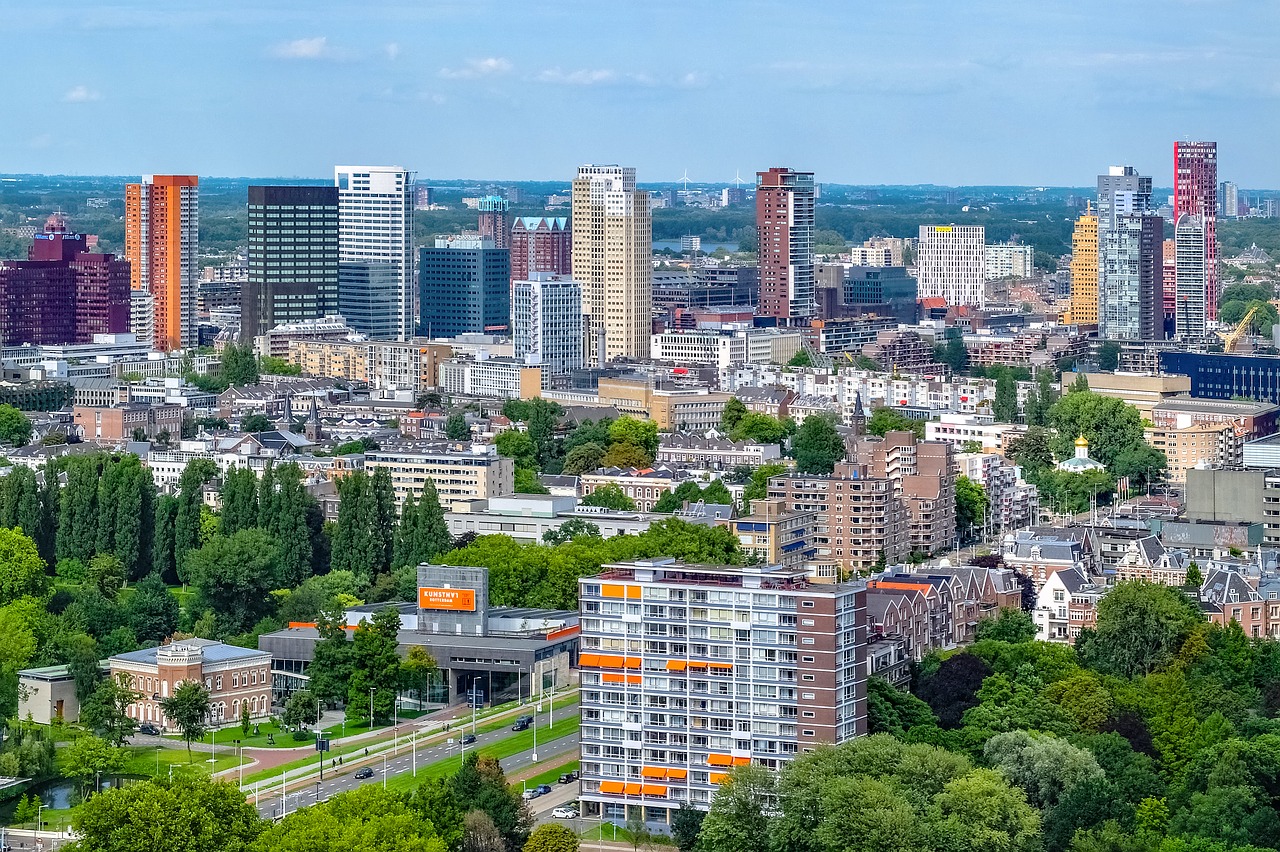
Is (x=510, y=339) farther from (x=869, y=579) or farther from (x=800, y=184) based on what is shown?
(x=869, y=579)

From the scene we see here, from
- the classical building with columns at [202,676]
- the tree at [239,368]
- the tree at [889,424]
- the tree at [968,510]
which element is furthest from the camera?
the tree at [239,368]

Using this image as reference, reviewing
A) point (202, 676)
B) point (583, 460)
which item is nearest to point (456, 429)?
point (583, 460)

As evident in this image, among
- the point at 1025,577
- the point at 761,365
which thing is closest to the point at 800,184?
the point at 761,365

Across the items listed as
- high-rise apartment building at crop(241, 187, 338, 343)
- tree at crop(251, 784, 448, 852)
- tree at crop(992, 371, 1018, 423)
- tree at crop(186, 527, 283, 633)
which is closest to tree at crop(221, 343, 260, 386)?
high-rise apartment building at crop(241, 187, 338, 343)

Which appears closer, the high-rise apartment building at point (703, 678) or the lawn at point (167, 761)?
the high-rise apartment building at point (703, 678)

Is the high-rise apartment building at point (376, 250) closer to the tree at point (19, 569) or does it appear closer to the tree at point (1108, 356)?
the tree at point (1108, 356)

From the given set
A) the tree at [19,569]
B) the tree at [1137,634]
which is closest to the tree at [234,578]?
the tree at [19,569]
